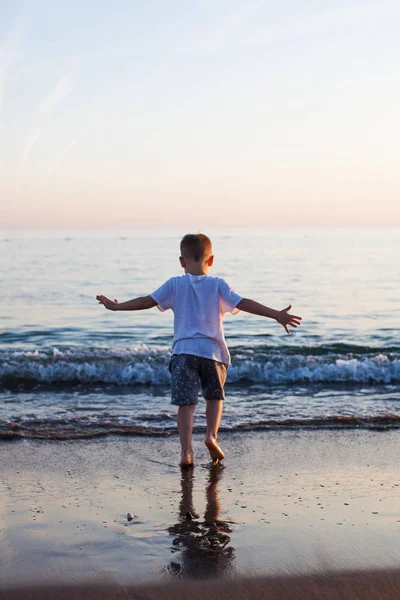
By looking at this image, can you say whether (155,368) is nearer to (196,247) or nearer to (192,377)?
(192,377)

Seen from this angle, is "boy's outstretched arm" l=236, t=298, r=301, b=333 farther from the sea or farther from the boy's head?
the sea

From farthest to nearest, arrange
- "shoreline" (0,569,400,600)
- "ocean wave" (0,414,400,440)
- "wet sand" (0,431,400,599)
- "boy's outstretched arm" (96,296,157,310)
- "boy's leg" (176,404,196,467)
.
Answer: "ocean wave" (0,414,400,440), "boy's leg" (176,404,196,467), "boy's outstretched arm" (96,296,157,310), "wet sand" (0,431,400,599), "shoreline" (0,569,400,600)

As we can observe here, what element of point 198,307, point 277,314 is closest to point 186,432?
point 198,307

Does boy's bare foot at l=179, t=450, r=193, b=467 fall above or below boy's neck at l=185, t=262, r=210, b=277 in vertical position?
below

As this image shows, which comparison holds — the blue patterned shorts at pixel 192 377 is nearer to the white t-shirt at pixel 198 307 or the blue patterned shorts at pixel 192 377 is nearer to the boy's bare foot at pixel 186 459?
the white t-shirt at pixel 198 307

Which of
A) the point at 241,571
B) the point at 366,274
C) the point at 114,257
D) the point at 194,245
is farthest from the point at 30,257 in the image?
the point at 241,571

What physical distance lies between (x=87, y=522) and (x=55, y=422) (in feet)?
8.99

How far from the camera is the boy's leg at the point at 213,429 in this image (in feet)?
16.4

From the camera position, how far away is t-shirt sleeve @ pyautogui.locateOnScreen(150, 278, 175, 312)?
197 inches

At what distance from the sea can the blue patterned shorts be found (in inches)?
43.1

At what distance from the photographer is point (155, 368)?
9.48 m

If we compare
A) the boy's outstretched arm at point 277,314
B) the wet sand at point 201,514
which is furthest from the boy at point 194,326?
the wet sand at point 201,514

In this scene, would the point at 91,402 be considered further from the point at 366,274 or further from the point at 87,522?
the point at 366,274

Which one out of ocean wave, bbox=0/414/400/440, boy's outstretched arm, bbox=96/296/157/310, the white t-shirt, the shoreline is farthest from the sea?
the shoreline
